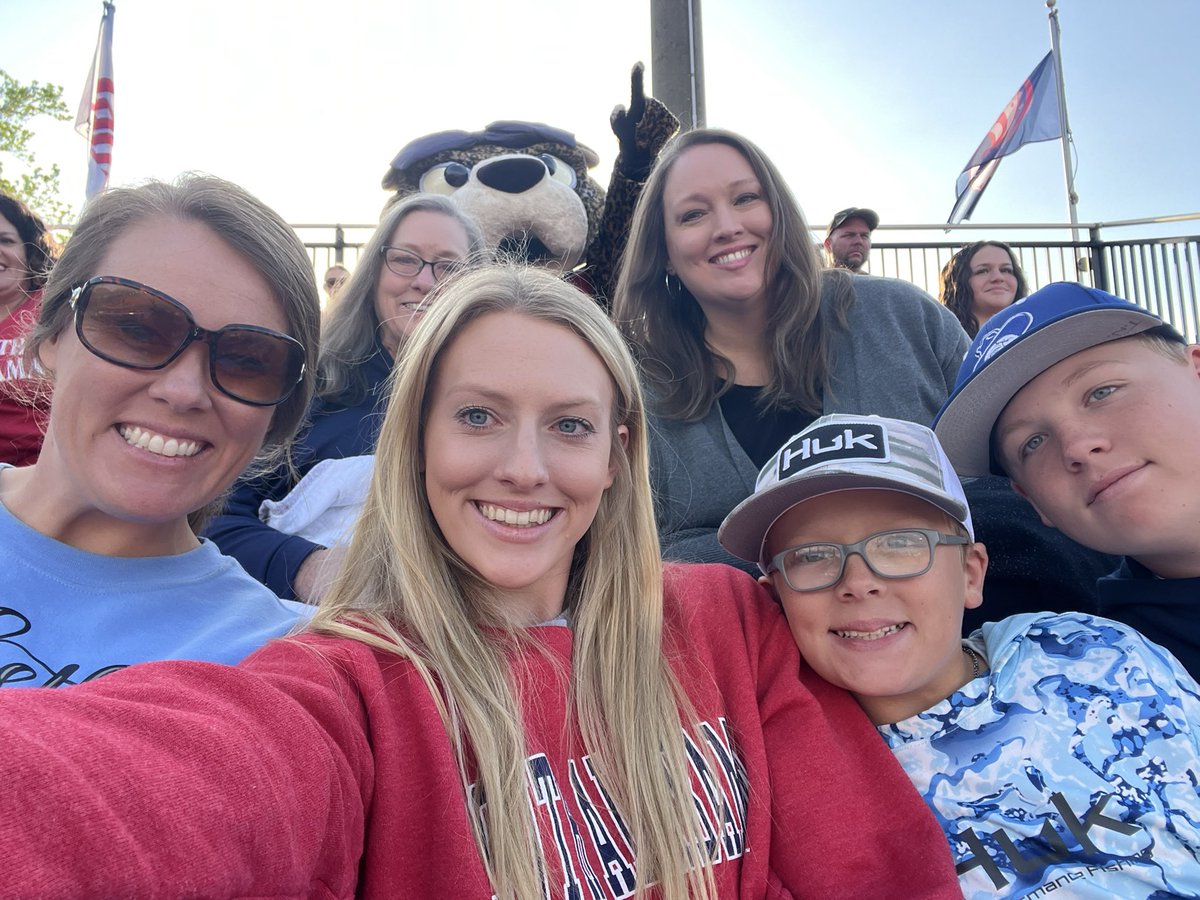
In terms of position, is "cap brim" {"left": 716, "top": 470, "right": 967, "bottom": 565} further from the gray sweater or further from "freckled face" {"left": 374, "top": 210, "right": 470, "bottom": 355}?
"freckled face" {"left": 374, "top": 210, "right": 470, "bottom": 355}

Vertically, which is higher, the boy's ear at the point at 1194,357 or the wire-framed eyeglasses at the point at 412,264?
the wire-framed eyeglasses at the point at 412,264

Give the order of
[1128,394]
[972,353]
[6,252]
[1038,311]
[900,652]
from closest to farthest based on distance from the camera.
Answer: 1. [900,652]
2. [1128,394]
3. [1038,311]
4. [972,353]
5. [6,252]

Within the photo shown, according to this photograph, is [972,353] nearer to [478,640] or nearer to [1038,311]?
[1038,311]

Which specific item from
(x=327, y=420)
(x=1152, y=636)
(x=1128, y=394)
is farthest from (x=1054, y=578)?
(x=327, y=420)

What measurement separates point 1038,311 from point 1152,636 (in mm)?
779

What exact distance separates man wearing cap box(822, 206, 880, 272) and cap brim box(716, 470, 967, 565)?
454 cm

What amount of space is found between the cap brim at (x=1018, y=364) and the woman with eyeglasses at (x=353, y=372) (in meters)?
1.54

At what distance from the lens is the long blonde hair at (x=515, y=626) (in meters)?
1.36

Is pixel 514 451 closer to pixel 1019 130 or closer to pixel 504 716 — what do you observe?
pixel 504 716

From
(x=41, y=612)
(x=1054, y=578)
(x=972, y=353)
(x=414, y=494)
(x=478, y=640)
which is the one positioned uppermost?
(x=972, y=353)

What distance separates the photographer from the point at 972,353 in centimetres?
211

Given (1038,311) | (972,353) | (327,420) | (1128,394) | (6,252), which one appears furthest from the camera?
(6,252)

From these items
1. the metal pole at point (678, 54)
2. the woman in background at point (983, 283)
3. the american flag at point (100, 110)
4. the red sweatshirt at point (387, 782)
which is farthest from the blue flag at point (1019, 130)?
the red sweatshirt at point (387, 782)

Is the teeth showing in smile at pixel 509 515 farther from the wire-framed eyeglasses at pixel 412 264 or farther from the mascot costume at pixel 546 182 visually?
the mascot costume at pixel 546 182
